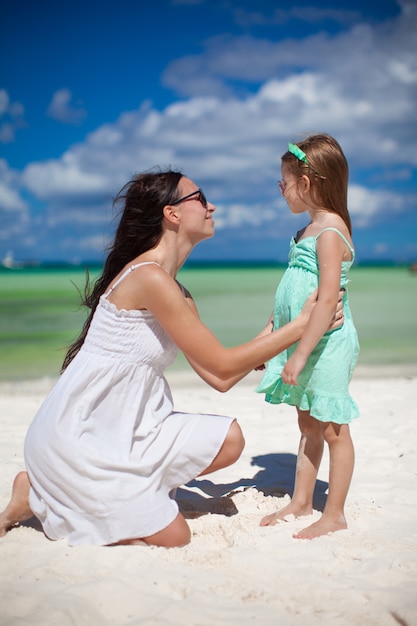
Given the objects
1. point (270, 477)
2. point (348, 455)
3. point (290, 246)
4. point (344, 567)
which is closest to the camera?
point (344, 567)

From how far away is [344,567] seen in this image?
8.56ft

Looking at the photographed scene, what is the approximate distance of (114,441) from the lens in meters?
2.88

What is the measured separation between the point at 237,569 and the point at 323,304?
1.23 meters

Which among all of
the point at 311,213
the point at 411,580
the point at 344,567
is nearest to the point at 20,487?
the point at 344,567

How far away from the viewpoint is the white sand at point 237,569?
87.7 inches

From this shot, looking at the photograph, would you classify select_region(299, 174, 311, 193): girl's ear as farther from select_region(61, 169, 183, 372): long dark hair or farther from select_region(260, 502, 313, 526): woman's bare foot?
select_region(260, 502, 313, 526): woman's bare foot

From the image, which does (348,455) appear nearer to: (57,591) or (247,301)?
(57,591)

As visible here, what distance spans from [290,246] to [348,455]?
1.13 m

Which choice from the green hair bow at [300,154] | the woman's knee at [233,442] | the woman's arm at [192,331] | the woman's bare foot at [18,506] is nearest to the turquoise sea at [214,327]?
the woman's arm at [192,331]

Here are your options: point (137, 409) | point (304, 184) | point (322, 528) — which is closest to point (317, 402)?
point (322, 528)

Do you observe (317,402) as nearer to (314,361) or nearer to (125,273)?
(314,361)

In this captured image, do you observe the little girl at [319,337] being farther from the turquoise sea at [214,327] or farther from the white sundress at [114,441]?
the turquoise sea at [214,327]

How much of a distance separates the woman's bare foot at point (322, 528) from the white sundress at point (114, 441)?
1.87ft

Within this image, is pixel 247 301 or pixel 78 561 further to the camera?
pixel 247 301
